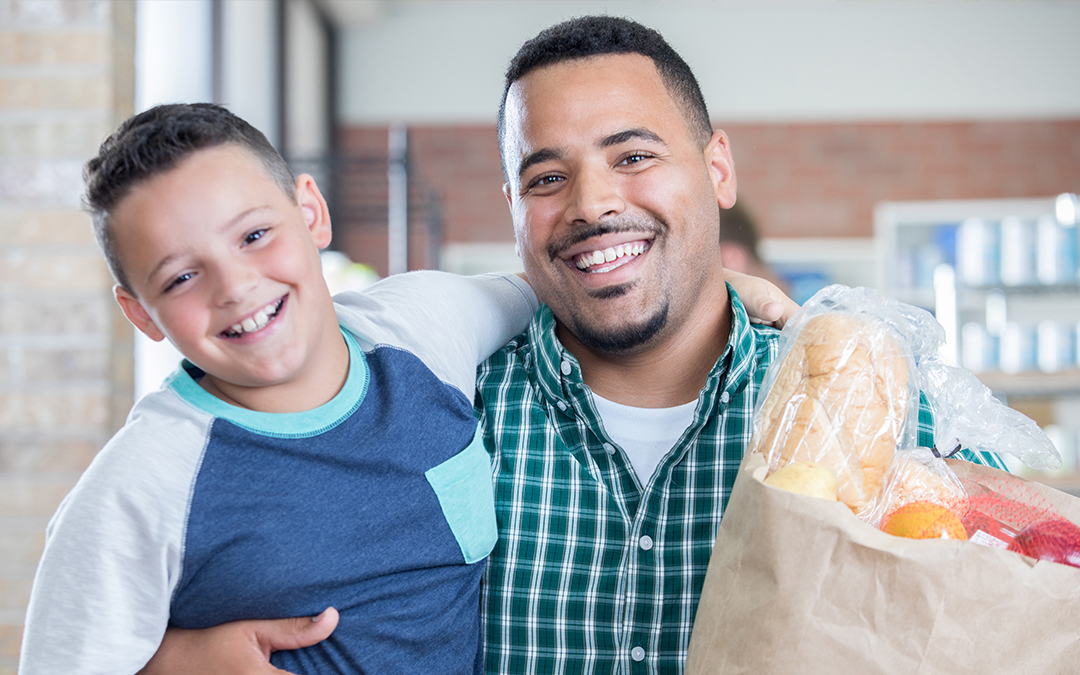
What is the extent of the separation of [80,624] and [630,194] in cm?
79

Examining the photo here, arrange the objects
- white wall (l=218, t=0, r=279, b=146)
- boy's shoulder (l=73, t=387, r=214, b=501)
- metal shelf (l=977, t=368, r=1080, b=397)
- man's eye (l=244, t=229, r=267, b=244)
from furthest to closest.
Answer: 1. metal shelf (l=977, t=368, r=1080, b=397)
2. white wall (l=218, t=0, r=279, b=146)
3. man's eye (l=244, t=229, r=267, b=244)
4. boy's shoulder (l=73, t=387, r=214, b=501)

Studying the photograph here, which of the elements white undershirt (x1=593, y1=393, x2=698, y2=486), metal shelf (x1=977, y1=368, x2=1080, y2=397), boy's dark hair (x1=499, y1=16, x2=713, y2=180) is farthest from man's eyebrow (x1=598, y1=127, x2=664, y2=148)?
metal shelf (x1=977, y1=368, x2=1080, y2=397)

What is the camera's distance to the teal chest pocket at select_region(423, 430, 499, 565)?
3.38 ft

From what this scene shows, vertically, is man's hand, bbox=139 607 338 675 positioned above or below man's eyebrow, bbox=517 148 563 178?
below

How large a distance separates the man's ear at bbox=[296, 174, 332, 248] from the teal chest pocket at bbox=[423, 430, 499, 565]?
0.31 metres

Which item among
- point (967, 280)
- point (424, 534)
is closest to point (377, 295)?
point (424, 534)

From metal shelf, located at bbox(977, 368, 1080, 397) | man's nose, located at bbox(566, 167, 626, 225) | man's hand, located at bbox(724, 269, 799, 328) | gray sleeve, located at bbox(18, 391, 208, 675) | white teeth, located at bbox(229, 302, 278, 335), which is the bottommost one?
metal shelf, located at bbox(977, 368, 1080, 397)

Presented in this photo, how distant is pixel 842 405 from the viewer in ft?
2.58

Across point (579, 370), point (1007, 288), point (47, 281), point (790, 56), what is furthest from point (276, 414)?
point (790, 56)

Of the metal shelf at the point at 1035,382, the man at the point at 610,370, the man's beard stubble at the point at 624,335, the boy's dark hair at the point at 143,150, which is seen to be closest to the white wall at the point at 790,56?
the metal shelf at the point at 1035,382

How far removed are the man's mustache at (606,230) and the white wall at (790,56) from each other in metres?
4.54

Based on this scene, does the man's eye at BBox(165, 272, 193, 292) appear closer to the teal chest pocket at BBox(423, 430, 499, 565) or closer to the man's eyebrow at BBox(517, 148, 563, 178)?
the teal chest pocket at BBox(423, 430, 499, 565)

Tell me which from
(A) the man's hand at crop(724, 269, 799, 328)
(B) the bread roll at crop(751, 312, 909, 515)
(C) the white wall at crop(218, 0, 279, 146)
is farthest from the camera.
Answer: (C) the white wall at crop(218, 0, 279, 146)

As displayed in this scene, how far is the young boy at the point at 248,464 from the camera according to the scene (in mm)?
863
